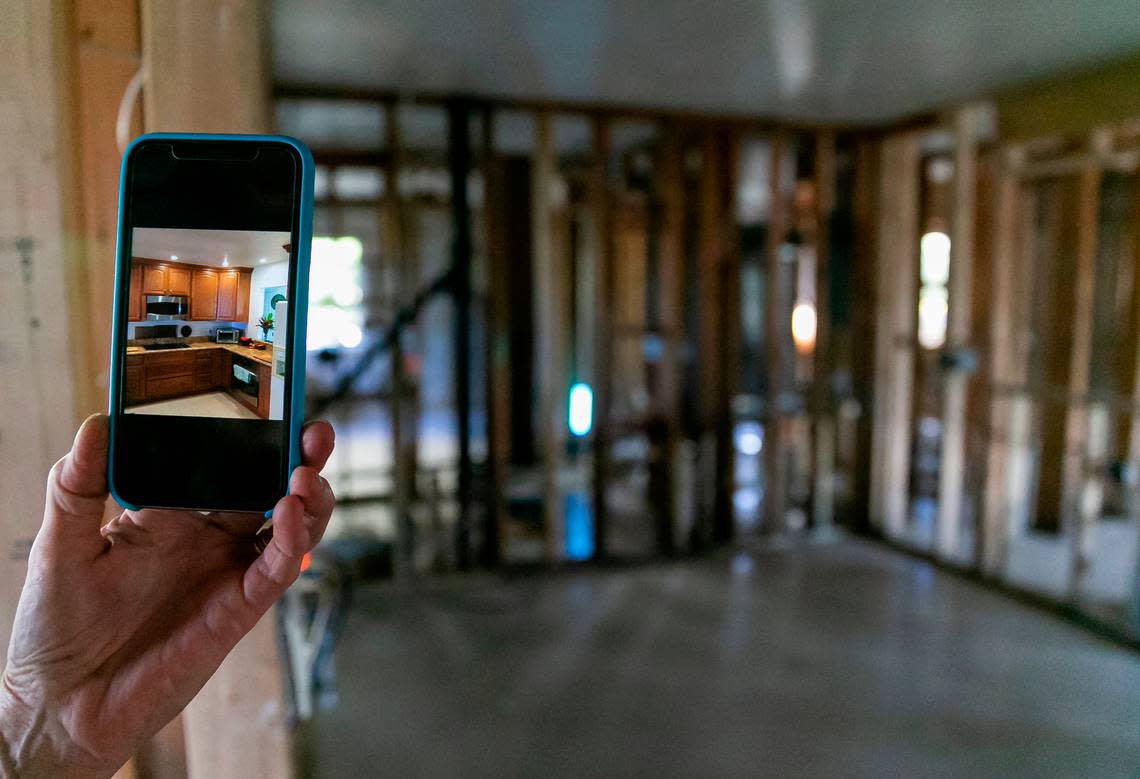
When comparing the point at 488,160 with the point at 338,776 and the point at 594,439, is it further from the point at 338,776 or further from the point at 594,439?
the point at 338,776

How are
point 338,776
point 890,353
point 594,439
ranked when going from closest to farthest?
point 338,776, point 594,439, point 890,353

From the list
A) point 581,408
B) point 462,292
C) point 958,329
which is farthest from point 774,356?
point 462,292

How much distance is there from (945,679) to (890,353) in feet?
7.78

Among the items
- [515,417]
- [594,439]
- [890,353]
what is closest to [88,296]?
[594,439]

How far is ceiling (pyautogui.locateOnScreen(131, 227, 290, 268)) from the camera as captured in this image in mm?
668

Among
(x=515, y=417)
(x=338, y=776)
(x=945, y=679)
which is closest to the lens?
(x=338, y=776)

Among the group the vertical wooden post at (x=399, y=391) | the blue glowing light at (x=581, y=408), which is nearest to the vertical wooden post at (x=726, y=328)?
the blue glowing light at (x=581, y=408)

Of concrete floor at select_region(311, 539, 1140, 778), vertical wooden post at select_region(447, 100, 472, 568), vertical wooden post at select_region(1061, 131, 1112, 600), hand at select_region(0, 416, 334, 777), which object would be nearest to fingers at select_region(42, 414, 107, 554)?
hand at select_region(0, 416, 334, 777)

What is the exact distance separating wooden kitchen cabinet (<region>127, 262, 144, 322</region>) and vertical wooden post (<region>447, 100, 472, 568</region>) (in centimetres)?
338

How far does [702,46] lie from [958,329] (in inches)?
92.5

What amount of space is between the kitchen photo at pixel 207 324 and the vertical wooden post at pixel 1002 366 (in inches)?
168

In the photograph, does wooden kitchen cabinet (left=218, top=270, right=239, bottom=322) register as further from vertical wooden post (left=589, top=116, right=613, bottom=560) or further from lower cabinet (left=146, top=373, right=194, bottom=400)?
vertical wooden post (left=589, top=116, right=613, bottom=560)

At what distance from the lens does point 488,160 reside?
4027mm

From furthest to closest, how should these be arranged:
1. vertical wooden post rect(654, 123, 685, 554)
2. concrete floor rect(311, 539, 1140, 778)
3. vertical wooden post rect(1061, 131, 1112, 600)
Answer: vertical wooden post rect(654, 123, 685, 554) < vertical wooden post rect(1061, 131, 1112, 600) < concrete floor rect(311, 539, 1140, 778)
